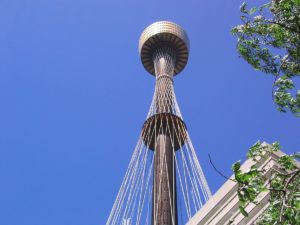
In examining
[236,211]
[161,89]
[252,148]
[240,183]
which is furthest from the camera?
[161,89]

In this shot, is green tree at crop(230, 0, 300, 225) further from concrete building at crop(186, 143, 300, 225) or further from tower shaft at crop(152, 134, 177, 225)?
tower shaft at crop(152, 134, 177, 225)

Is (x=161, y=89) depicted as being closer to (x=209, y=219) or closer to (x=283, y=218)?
(x=209, y=219)

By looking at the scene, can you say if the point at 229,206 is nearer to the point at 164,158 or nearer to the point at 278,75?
the point at 278,75

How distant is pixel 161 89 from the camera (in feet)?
139

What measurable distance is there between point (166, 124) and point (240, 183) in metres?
32.7

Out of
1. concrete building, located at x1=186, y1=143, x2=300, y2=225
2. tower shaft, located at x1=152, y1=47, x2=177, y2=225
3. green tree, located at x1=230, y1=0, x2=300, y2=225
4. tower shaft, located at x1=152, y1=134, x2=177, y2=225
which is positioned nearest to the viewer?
green tree, located at x1=230, y1=0, x2=300, y2=225

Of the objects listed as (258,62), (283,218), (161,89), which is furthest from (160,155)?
(283,218)

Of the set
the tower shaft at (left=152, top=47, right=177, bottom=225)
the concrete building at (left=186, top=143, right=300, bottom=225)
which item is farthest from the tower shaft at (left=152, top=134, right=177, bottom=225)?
the concrete building at (left=186, top=143, right=300, bottom=225)

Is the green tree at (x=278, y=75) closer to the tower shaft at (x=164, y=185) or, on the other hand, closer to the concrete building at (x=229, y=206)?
the concrete building at (x=229, y=206)

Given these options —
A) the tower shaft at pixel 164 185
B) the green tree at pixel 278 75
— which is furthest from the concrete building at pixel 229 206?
the tower shaft at pixel 164 185

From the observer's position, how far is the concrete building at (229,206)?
37.3 ft

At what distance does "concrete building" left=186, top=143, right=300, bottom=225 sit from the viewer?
37.3 ft

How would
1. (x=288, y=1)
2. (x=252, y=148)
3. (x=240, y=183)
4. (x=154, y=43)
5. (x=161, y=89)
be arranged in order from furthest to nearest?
(x=154, y=43) < (x=161, y=89) < (x=288, y=1) < (x=252, y=148) < (x=240, y=183)

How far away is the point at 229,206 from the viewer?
11719mm
